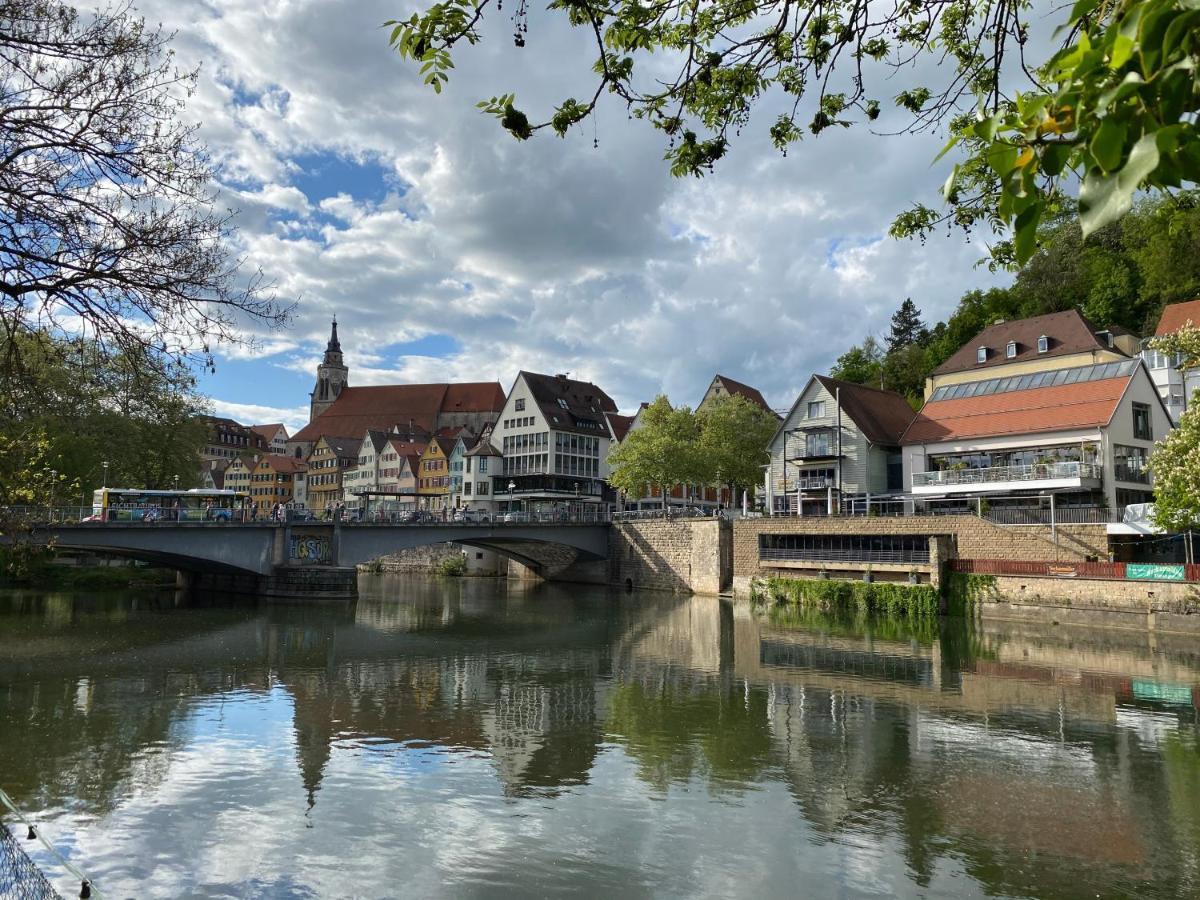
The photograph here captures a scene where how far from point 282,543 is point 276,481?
7513 cm

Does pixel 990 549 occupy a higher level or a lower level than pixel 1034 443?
lower

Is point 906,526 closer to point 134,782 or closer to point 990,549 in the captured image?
point 990,549

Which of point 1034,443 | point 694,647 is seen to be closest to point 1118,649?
point 694,647

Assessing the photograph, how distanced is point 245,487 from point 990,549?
109 metres

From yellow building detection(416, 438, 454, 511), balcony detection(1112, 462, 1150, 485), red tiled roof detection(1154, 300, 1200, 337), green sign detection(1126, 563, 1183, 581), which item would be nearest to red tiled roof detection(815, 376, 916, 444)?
balcony detection(1112, 462, 1150, 485)

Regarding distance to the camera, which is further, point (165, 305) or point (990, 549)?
point (990, 549)

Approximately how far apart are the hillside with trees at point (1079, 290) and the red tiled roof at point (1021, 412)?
17.2 metres

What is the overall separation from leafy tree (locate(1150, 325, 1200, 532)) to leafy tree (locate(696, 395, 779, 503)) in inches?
1308

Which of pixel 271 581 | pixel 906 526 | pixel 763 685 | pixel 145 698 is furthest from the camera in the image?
pixel 271 581

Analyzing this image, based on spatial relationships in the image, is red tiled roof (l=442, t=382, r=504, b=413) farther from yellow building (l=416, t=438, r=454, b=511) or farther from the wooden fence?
the wooden fence

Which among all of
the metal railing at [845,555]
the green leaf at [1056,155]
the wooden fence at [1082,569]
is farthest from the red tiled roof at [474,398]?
the green leaf at [1056,155]

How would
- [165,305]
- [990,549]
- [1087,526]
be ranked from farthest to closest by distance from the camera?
[990,549]
[1087,526]
[165,305]

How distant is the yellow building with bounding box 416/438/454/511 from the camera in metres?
93.4

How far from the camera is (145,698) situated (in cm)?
2092
